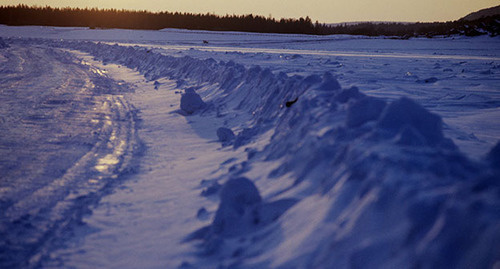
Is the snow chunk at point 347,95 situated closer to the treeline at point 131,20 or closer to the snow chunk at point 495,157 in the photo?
the snow chunk at point 495,157

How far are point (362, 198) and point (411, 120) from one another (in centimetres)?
76

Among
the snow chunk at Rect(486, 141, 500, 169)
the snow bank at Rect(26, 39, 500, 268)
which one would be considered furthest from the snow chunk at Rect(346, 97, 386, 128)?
the snow chunk at Rect(486, 141, 500, 169)

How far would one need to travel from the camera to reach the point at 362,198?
1766mm

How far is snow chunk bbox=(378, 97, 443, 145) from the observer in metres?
2.09

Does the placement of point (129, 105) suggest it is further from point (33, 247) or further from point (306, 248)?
point (306, 248)

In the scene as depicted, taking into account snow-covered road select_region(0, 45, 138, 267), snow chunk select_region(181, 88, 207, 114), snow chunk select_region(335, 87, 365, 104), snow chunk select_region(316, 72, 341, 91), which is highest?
snow chunk select_region(316, 72, 341, 91)

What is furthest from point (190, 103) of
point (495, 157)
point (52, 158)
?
point (495, 157)

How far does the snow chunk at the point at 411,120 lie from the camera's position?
209 centimetres

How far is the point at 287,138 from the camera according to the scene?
3.01m

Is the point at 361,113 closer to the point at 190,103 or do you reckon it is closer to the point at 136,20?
the point at 190,103

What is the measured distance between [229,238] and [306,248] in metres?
0.53

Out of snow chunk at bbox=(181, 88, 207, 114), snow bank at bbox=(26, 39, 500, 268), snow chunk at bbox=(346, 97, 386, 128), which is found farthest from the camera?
snow chunk at bbox=(181, 88, 207, 114)

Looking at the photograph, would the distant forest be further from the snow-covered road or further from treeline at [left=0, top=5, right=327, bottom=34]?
the snow-covered road

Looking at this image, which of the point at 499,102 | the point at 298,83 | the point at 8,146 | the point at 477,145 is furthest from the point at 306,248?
the point at 499,102
